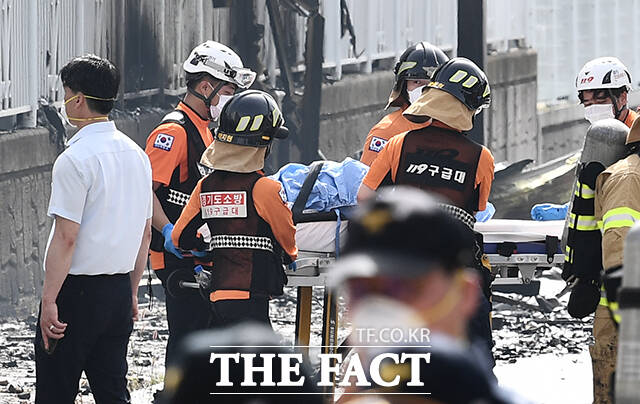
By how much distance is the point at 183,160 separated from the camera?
6297 mm

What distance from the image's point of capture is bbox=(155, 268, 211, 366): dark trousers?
6.30 metres

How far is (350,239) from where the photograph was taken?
284 centimetres

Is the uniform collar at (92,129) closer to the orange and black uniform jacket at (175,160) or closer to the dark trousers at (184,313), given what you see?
the orange and black uniform jacket at (175,160)

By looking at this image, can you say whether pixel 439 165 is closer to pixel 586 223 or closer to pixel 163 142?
pixel 586 223

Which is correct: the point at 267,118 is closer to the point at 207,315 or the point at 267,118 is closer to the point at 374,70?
the point at 207,315

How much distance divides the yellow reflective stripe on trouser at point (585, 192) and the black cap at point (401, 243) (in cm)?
265

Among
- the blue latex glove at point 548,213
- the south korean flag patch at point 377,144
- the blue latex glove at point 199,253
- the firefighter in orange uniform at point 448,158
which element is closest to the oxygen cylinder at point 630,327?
the firefighter in orange uniform at point 448,158

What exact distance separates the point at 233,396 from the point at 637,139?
2.48m

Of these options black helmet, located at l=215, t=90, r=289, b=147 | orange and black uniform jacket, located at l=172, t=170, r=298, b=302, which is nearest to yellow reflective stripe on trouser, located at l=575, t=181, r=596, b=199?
orange and black uniform jacket, located at l=172, t=170, r=298, b=302

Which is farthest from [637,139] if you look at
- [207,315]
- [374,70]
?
[374,70]

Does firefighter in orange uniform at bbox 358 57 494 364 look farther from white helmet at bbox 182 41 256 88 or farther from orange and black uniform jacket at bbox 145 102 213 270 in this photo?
white helmet at bbox 182 41 256 88

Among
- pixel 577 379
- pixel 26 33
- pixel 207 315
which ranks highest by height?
pixel 26 33

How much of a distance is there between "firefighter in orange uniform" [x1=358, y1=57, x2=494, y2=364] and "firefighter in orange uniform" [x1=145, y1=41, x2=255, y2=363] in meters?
0.89

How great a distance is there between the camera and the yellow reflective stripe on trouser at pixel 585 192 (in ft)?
17.8
